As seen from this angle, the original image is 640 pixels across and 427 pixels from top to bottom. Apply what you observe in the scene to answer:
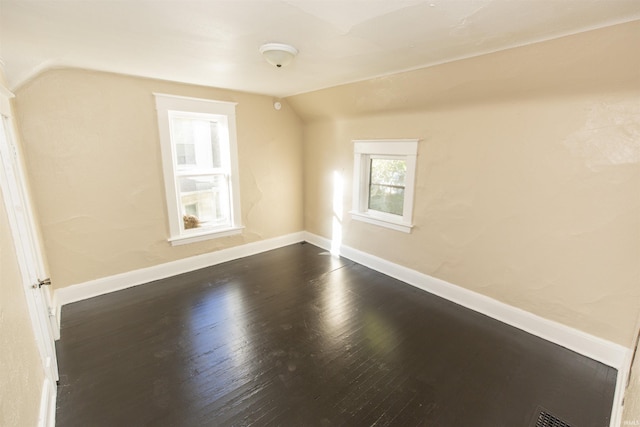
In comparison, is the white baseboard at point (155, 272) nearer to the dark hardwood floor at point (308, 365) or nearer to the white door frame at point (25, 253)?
the dark hardwood floor at point (308, 365)

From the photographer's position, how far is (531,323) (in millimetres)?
2420

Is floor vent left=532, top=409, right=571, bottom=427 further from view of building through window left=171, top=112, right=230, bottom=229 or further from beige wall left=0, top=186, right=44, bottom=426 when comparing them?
view of building through window left=171, top=112, right=230, bottom=229

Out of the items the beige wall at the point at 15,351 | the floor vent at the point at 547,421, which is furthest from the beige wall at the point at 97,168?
the floor vent at the point at 547,421

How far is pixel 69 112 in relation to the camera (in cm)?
258

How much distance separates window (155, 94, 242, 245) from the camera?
3189 millimetres

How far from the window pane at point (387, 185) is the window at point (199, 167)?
1.82 meters

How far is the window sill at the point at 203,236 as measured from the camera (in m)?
3.39

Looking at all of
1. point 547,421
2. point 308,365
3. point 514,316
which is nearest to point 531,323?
point 514,316

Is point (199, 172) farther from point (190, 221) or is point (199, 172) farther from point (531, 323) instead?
point (531, 323)

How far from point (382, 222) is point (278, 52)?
224 cm

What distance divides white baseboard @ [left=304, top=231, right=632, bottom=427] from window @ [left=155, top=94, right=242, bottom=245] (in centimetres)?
212

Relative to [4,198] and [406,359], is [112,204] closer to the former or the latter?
[4,198]

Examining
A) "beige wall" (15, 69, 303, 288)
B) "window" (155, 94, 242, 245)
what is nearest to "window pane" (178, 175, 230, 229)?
"window" (155, 94, 242, 245)

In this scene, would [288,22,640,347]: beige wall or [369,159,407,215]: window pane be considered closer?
[288,22,640,347]: beige wall
